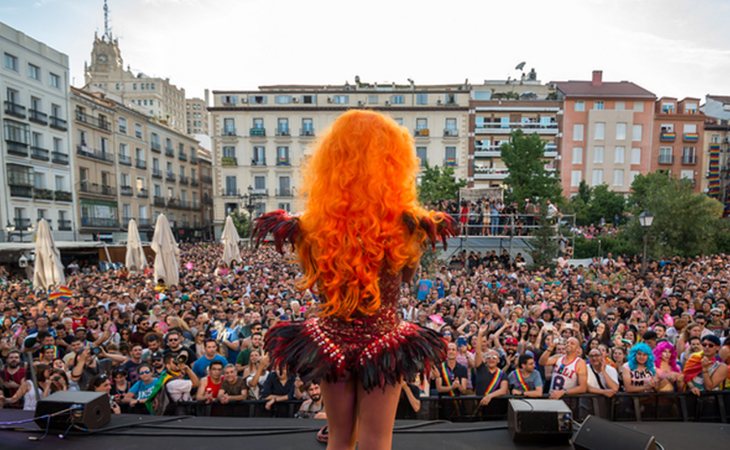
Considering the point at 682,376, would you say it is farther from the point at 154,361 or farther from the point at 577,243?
the point at 577,243

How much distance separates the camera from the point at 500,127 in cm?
3516

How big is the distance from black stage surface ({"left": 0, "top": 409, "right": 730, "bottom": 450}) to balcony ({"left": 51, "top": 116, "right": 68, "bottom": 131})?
29.2 metres

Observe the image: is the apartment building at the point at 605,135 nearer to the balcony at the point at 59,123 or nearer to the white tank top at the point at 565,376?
the white tank top at the point at 565,376

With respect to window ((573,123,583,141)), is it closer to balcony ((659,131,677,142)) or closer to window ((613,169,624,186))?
window ((613,169,624,186))

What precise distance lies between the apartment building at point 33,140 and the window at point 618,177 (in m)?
42.1

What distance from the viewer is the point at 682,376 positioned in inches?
170

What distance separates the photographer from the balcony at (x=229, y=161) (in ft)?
114

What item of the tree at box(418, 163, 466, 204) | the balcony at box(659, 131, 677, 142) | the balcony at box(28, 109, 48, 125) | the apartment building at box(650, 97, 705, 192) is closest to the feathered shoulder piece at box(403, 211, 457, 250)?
the tree at box(418, 163, 466, 204)

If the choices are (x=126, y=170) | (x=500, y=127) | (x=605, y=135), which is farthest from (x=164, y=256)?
(x=605, y=135)

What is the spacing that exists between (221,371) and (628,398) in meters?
4.24

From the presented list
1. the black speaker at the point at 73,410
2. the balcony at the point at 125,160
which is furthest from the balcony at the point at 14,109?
the black speaker at the point at 73,410

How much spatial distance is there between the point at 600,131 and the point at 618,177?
14.5ft

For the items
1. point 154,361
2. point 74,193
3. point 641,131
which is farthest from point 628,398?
point 641,131

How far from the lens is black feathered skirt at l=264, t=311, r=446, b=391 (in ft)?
5.06
